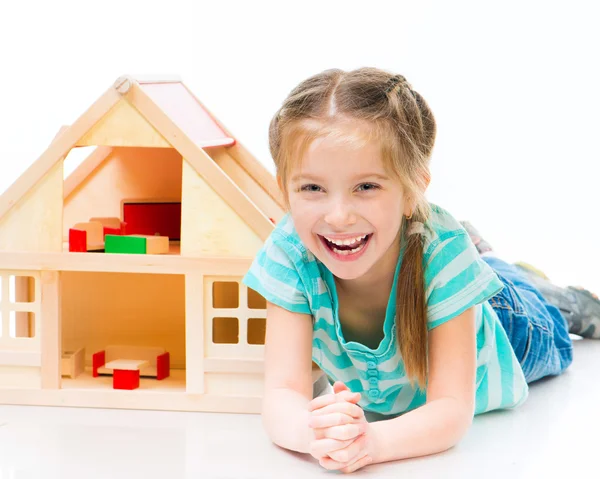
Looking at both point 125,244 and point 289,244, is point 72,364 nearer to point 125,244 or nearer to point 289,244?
point 125,244

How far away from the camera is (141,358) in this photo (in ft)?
5.60

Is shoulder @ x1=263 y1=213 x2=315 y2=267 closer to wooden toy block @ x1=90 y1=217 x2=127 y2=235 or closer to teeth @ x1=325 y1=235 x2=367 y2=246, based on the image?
teeth @ x1=325 y1=235 x2=367 y2=246

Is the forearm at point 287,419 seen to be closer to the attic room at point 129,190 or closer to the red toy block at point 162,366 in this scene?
the red toy block at point 162,366

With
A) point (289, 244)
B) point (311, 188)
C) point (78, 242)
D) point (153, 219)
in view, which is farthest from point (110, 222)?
point (311, 188)

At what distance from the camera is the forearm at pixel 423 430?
48.8 inches

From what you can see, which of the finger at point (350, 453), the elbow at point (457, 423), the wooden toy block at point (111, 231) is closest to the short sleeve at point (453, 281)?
the elbow at point (457, 423)

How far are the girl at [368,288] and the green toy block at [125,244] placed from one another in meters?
0.21

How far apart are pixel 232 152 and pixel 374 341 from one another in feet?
1.93

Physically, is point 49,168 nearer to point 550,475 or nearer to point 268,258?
point 268,258

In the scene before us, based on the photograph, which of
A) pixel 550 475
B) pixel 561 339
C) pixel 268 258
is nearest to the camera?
pixel 550 475

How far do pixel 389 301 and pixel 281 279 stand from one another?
164 mm

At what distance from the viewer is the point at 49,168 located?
1.50 metres

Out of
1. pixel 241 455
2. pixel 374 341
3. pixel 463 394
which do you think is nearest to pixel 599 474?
pixel 463 394

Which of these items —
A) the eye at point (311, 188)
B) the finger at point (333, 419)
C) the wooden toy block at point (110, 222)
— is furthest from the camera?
the wooden toy block at point (110, 222)
